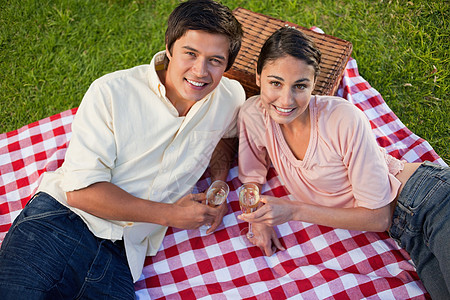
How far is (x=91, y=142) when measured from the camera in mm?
2605

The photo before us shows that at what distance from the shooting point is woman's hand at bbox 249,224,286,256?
312 centimetres

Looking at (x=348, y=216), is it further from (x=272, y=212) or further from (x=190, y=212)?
(x=190, y=212)

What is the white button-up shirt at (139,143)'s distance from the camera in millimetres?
2615

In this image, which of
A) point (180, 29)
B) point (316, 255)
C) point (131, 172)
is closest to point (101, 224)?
point (131, 172)

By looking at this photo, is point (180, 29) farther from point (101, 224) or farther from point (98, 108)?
point (101, 224)

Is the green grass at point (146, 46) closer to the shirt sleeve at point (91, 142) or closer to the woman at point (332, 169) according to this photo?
the woman at point (332, 169)

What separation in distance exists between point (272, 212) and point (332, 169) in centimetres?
49

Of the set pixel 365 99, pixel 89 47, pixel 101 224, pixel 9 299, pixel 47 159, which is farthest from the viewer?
pixel 89 47

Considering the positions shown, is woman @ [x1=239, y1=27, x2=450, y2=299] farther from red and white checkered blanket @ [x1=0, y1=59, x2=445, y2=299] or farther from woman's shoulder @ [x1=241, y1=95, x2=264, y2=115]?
red and white checkered blanket @ [x1=0, y1=59, x2=445, y2=299]

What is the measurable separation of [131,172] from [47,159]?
3.89 feet

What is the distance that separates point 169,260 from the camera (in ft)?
10.5

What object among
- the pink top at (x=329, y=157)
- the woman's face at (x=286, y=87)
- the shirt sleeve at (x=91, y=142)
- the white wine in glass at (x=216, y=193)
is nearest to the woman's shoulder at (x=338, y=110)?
the pink top at (x=329, y=157)

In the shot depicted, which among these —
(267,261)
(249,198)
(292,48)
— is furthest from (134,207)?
(292,48)

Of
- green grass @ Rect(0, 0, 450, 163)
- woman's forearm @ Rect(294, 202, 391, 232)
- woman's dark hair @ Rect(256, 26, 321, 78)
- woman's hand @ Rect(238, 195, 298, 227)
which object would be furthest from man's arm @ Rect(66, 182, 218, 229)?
green grass @ Rect(0, 0, 450, 163)
